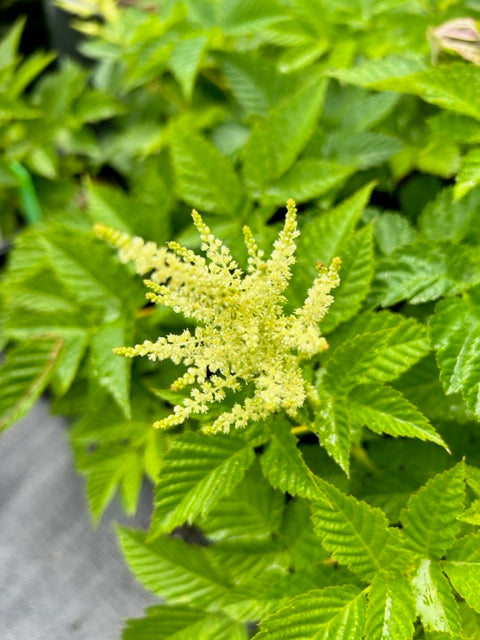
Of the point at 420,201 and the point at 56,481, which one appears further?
the point at 56,481

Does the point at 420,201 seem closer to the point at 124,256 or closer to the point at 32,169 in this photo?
the point at 124,256

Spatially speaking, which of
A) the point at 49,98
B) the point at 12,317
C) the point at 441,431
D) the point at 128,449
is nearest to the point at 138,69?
the point at 49,98

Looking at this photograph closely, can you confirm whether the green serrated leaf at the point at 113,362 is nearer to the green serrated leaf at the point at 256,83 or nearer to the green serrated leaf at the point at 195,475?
the green serrated leaf at the point at 195,475

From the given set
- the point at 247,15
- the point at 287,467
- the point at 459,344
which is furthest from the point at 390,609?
the point at 247,15

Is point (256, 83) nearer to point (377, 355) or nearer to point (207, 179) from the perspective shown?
point (207, 179)

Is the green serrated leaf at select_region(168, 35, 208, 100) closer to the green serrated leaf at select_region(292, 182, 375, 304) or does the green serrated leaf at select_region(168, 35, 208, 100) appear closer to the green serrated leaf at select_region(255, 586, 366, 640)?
the green serrated leaf at select_region(292, 182, 375, 304)

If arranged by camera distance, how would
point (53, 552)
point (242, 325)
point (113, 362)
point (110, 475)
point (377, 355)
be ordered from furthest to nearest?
1. point (53, 552)
2. point (110, 475)
3. point (113, 362)
4. point (377, 355)
5. point (242, 325)
